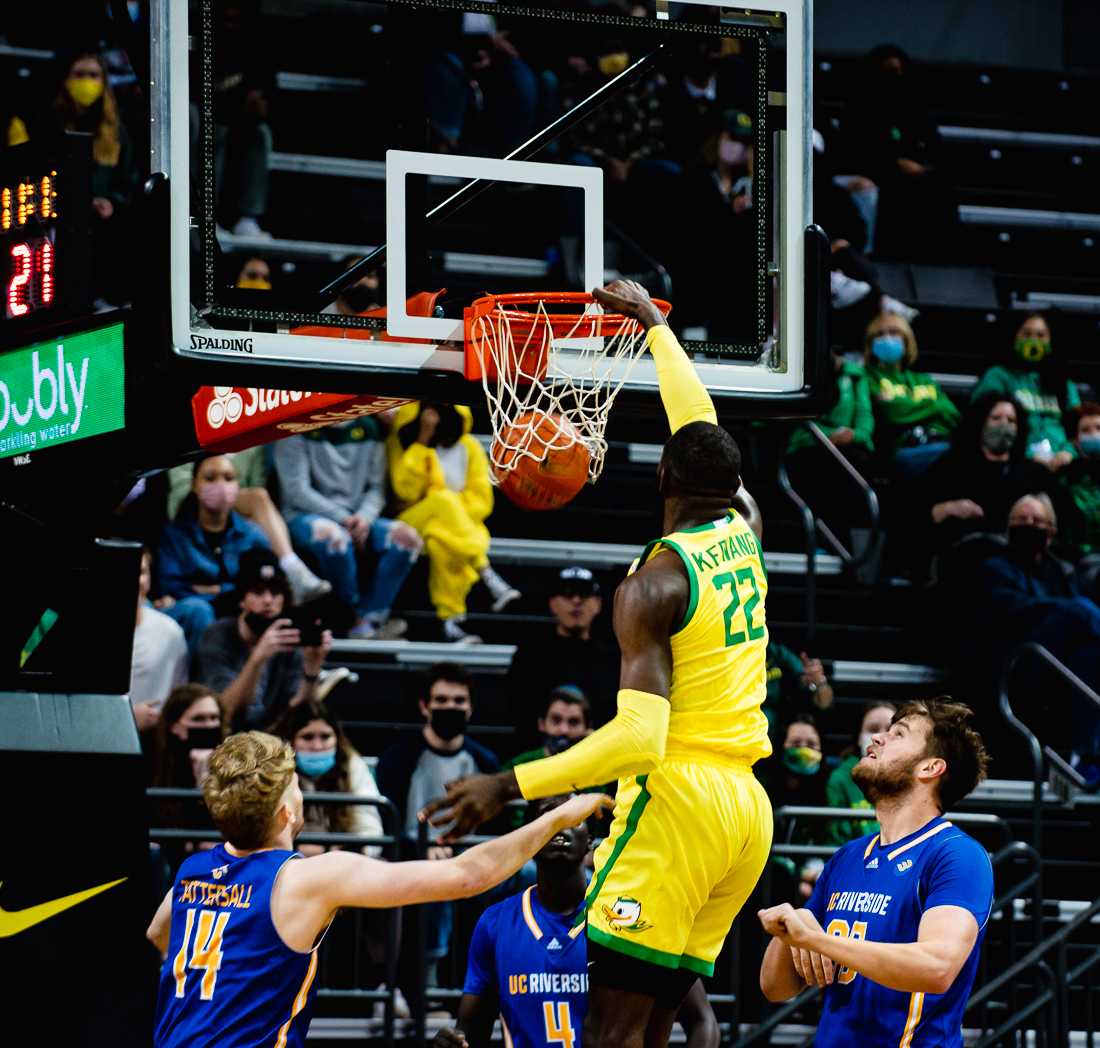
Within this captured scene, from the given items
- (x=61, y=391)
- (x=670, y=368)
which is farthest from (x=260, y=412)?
(x=670, y=368)

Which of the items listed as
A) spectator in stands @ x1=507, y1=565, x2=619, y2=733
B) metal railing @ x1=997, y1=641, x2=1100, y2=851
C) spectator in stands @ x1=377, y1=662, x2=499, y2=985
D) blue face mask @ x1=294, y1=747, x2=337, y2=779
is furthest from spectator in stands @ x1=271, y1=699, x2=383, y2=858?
metal railing @ x1=997, y1=641, x2=1100, y2=851

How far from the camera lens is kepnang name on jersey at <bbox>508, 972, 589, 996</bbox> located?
7.59 metres

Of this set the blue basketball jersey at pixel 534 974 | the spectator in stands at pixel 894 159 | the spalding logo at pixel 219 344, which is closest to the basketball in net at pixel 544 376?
the spalding logo at pixel 219 344

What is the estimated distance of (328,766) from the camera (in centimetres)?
989

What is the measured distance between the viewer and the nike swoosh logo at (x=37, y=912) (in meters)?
7.50

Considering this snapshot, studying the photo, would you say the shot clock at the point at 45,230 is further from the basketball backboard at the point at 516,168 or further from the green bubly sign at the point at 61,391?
the basketball backboard at the point at 516,168

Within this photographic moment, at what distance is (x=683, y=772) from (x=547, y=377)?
1.44m

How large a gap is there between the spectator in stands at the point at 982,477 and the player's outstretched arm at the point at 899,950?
7393mm

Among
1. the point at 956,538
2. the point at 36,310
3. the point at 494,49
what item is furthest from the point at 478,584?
the point at 36,310

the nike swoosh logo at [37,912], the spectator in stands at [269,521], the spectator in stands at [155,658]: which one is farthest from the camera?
the spectator in stands at [269,521]

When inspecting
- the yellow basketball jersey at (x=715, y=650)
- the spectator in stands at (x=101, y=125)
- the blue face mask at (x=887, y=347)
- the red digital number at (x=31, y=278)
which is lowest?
the yellow basketball jersey at (x=715, y=650)

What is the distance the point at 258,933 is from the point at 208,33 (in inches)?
110

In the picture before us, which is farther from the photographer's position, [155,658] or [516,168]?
[155,658]

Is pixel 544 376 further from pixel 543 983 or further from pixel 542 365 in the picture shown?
pixel 543 983
